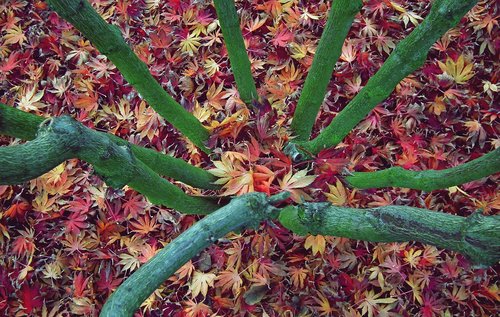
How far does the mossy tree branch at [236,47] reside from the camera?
1469 mm

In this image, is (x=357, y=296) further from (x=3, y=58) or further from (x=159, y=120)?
(x=3, y=58)

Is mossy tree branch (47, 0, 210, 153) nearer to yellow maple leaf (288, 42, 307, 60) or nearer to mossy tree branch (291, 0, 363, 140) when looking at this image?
mossy tree branch (291, 0, 363, 140)

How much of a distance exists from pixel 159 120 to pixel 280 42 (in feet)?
2.07

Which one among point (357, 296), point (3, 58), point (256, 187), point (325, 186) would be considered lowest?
point (357, 296)

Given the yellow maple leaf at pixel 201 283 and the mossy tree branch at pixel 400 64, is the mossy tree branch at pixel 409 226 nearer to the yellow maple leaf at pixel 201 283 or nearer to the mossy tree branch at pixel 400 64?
the mossy tree branch at pixel 400 64

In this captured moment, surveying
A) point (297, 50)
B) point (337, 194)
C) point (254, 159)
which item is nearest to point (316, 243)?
point (337, 194)

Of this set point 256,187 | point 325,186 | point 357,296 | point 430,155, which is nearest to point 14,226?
point 256,187

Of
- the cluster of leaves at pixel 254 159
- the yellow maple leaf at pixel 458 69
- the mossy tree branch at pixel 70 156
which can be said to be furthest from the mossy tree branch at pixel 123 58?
the yellow maple leaf at pixel 458 69

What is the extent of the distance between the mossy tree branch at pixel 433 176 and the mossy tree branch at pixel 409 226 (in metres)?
0.34

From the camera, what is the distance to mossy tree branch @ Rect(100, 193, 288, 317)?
875 mm

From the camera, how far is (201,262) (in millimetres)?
1794

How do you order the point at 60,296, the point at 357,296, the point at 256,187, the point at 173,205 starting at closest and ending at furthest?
the point at 173,205, the point at 256,187, the point at 357,296, the point at 60,296

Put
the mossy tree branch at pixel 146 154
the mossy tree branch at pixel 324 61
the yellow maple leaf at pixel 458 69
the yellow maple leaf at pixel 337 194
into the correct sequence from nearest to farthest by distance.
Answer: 1. the mossy tree branch at pixel 146 154
2. the mossy tree branch at pixel 324 61
3. the yellow maple leaf at pixel 337 194
4. the yellow maple leaf at pixel 458 69

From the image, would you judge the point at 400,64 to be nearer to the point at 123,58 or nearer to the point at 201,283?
the point at 123,58
